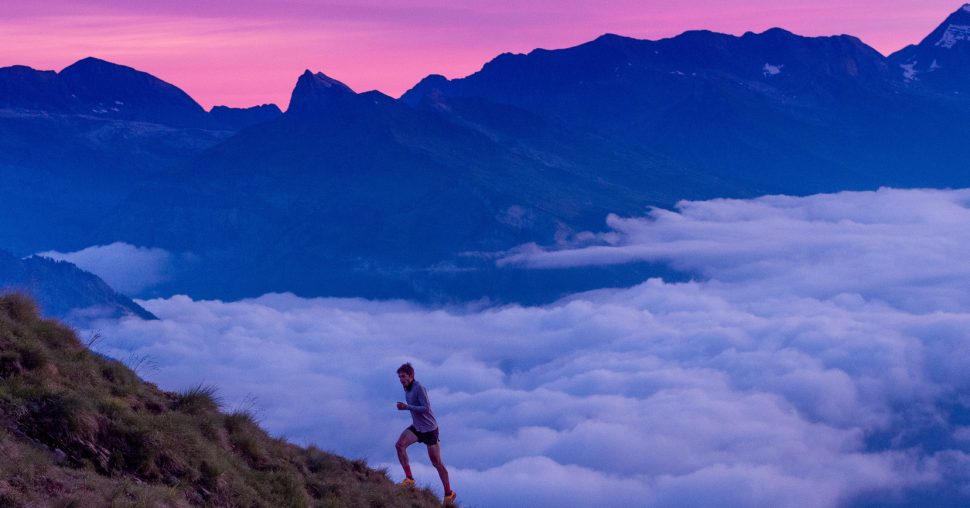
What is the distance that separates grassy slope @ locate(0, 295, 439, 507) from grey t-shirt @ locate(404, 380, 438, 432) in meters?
1.78

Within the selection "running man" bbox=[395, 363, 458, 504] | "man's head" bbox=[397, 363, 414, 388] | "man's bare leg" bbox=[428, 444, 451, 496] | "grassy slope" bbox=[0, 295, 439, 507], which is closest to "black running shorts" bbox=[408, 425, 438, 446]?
→ "running man" bbox=[395, 363, 458, 504]

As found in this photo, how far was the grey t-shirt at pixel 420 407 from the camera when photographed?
21719 millimetres

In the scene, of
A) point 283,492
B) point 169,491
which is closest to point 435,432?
point 283,492

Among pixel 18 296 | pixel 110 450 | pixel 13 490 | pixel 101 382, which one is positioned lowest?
pixel 13 490

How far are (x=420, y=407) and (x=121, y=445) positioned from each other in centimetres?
643

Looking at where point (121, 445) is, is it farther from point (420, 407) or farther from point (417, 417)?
point (417, 417)

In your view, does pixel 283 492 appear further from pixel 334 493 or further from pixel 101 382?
pixel 101 382

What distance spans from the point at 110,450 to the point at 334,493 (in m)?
5.45

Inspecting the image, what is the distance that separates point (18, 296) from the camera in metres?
20.8

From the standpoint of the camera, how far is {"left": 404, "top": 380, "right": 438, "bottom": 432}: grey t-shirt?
21719 mm

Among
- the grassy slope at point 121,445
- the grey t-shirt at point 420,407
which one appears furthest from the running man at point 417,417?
the grassy slope at point 121,445

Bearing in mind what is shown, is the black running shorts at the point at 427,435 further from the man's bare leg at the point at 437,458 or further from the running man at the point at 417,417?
the man's bare leg at the point at 437,458

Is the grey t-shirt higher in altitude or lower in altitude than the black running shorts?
higher

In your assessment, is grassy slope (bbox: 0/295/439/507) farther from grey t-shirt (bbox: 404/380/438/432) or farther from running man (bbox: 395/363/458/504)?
grey t-shirt (bbox: 404/380/438/432)
